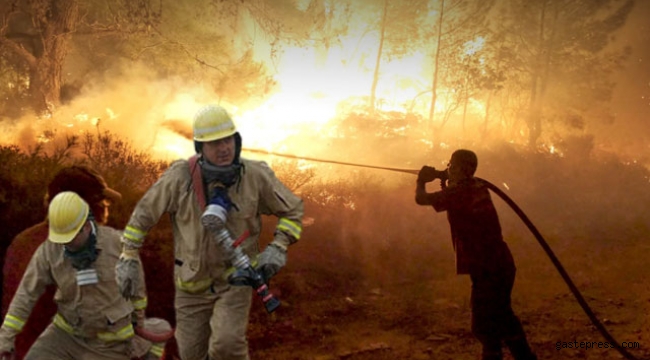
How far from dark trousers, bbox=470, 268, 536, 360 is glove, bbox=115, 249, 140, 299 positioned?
3.17 metres

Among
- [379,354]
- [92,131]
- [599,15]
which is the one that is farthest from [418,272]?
[599,15]

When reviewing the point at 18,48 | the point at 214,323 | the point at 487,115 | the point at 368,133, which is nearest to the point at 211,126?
the point at 214,323

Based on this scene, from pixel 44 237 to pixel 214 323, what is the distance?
181 cm

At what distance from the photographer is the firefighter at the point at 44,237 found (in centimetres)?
393

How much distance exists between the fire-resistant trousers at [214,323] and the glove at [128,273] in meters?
0.36

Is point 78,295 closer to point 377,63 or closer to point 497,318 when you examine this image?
point 497,318

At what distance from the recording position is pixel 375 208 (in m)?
13.0

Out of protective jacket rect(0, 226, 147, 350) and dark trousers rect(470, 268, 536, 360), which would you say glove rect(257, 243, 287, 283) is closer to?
protective jacket rect(0, 226, 147, 350)

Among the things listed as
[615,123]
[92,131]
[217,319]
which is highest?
[615,123]

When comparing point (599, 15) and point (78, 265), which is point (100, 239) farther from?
point (599, 15)

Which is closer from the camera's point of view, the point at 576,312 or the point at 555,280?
the point at 576,312

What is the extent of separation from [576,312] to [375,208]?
6.24 m

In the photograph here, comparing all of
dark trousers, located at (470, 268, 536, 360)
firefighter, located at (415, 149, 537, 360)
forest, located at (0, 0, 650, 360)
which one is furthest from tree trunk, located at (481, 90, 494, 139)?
dark trousers, located at (470, 268, 536, 360)

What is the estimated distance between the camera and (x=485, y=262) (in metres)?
4.76
